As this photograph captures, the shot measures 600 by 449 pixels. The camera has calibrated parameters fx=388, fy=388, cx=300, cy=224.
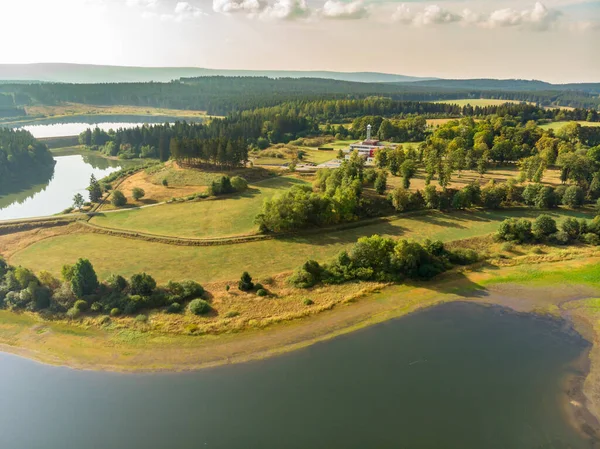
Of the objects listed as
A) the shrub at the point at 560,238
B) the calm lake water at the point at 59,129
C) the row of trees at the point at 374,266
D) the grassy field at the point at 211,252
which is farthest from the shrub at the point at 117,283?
the calm lake water at the point at 59,129

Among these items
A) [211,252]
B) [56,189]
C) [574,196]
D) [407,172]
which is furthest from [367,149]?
[56,189]

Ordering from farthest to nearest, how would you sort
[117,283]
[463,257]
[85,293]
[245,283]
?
1. [463,257]
2. [245,283]
3. [117,283]
4. [85,293]

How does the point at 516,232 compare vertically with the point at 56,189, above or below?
above

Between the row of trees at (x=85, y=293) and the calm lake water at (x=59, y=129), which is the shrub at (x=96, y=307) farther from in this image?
the calm lake water at (x=59, y=129)

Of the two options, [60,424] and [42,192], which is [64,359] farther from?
[42,192]

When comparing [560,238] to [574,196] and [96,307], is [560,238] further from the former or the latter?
[96,307]

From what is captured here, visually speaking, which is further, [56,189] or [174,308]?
[56,189]

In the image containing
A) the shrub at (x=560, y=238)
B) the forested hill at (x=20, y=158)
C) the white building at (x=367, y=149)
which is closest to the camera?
the shrub at (x=560, y=238)

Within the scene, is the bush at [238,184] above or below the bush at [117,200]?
above

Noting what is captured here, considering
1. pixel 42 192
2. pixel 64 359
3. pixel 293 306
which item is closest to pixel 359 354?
pixel 293 306
